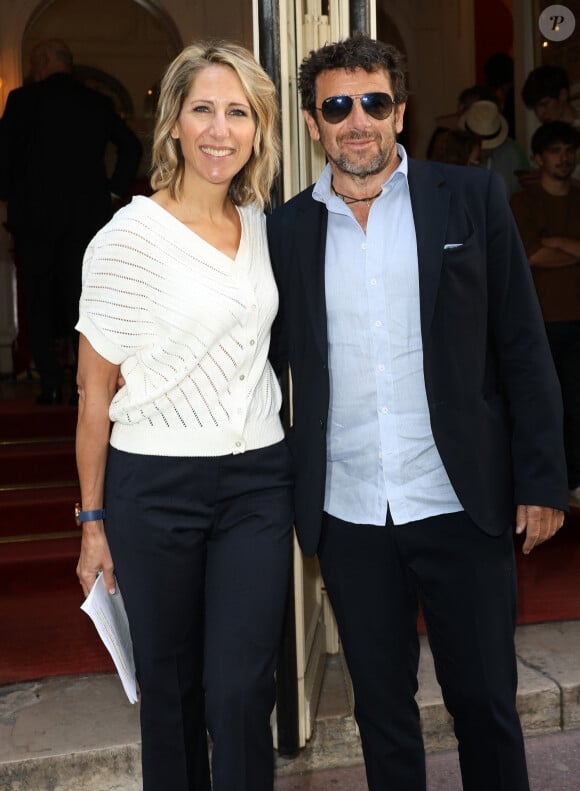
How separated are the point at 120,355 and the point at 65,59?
409cm

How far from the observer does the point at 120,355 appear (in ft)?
7.47

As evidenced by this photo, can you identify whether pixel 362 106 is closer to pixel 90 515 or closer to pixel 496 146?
pixel 90 515

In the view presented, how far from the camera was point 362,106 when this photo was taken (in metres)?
2.30

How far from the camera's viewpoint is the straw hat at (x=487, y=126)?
6.11m

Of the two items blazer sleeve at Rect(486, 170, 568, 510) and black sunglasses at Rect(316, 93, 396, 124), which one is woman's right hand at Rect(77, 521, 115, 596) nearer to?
blazer sleeve at Rect(486, 170, 568, 510)

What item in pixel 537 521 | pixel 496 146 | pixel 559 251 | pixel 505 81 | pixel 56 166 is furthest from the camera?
pixel 505 81

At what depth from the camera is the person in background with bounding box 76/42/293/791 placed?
2.22 m

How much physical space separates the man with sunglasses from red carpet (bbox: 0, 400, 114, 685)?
1.65m

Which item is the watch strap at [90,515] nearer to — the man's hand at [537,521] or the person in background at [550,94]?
the man's hand at [537,521]

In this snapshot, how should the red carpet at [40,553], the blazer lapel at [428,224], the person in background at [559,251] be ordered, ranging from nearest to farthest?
1. the blazer lapel at [428,224]
2. the red carpet at [40,553]
3. the person in background at [559,251]

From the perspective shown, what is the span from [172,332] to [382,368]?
1.56ft

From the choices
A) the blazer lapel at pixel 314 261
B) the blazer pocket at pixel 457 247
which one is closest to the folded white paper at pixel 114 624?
the blazer lapel at pixel 314 261

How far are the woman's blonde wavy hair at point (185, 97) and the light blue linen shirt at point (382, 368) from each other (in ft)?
0.84

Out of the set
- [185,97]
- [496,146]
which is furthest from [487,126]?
[185,97]
